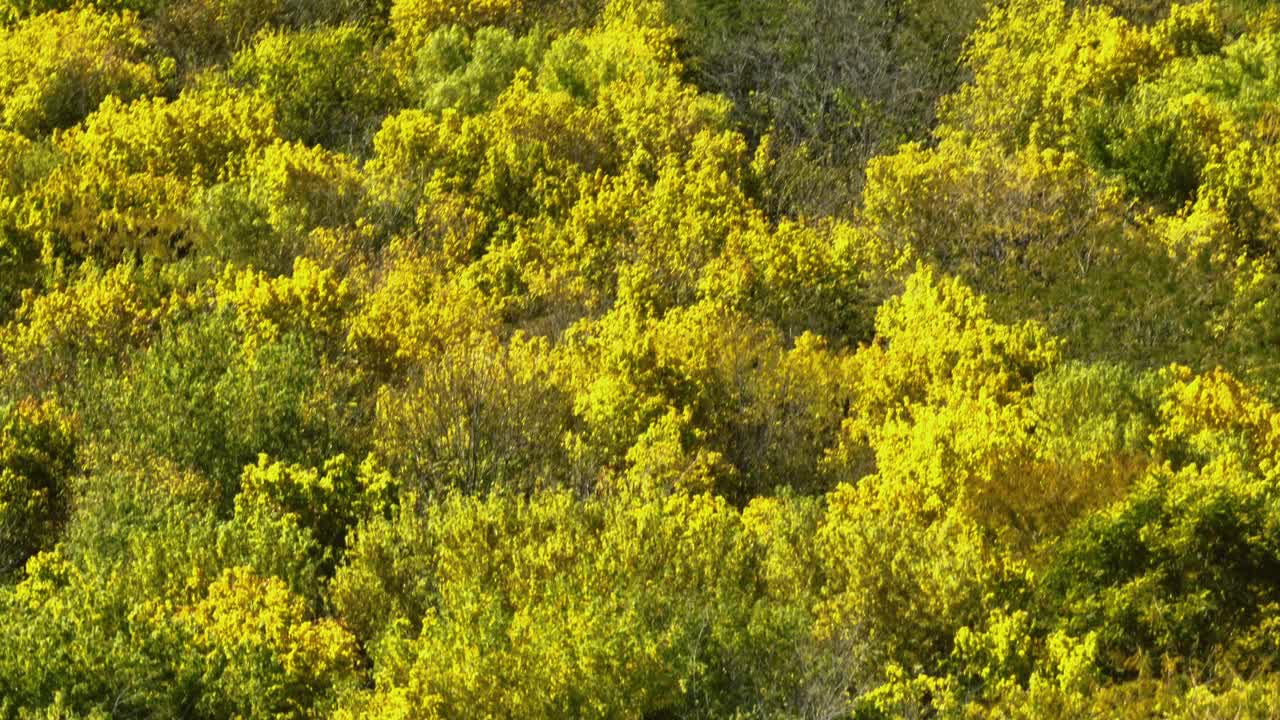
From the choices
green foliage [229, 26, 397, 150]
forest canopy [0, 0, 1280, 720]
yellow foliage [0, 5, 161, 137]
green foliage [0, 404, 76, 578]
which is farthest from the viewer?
green foliage [229, 26, 397, 150]

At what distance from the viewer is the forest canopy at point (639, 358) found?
27.7m

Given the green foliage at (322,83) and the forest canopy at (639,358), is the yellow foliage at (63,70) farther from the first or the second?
the green foliage at (322,83)

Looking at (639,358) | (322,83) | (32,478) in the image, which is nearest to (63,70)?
(322,83)

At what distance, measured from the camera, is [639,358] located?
133 ft

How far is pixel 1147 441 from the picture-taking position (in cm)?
3503

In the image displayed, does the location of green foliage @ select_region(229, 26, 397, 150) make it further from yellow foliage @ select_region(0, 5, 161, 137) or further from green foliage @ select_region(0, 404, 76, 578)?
green foliage @ select_region(0, 404, 76, 578)

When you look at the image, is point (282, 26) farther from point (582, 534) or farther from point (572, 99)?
point (582, 534)

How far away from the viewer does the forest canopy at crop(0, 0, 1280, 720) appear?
90.8 feet

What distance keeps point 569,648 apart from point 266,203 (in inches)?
1038

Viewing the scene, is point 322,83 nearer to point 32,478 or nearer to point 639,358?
point 639,358

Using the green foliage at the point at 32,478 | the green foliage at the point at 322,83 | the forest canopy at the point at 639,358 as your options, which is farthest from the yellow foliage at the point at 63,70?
the green foliage at the point at 32,478

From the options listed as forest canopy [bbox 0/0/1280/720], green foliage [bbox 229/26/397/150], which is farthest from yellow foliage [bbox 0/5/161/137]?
green foliage [bbox 229/26/397/150]

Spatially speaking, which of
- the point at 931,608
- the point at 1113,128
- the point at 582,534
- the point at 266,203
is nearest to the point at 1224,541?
the point at 931,608

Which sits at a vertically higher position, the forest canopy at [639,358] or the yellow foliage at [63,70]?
the forest canopy at [639,358]
